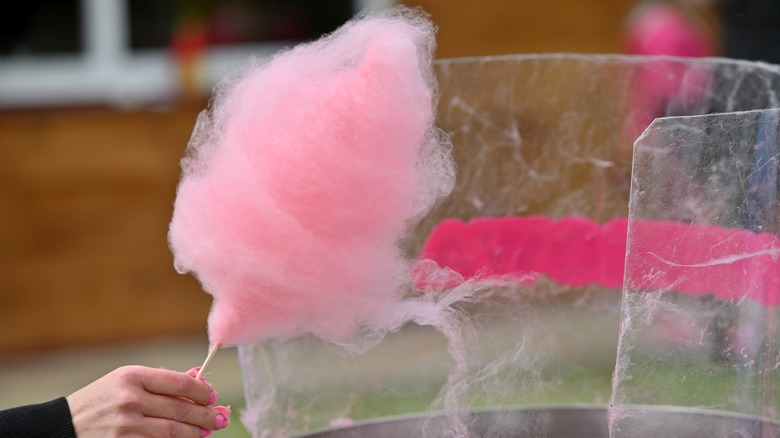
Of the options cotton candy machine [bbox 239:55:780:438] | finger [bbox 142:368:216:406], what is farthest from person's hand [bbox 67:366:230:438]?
cotton candy machine [bbox 239:55:780:438]

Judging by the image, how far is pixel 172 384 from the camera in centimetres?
114

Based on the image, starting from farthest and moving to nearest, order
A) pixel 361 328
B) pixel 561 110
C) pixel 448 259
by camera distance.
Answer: pixel 561 110 < pixel 448 259 < pixel 361 328

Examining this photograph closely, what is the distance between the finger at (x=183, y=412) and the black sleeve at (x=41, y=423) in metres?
0.11

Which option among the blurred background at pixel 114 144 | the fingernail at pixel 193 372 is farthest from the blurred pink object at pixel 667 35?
the fingernail at pixel 193 372

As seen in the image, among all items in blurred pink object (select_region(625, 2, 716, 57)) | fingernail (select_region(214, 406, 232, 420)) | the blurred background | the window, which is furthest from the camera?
the window

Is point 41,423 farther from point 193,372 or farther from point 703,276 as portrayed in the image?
point 703,276

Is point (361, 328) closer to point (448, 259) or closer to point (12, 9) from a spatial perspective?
point (448, 259)

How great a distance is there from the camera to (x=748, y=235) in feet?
3.60

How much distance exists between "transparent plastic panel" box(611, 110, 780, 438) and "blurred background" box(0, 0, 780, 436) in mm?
2867

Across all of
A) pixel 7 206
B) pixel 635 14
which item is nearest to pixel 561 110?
pixel 635 14

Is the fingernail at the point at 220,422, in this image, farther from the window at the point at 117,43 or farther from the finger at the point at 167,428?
the window at the point at 117,43

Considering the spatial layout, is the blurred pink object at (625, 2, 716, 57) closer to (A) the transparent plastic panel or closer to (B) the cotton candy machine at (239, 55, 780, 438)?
(B) the cotton candy machine at (239, 55, 780, 438)

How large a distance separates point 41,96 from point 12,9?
42 cm

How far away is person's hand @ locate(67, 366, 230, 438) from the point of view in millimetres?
1131
